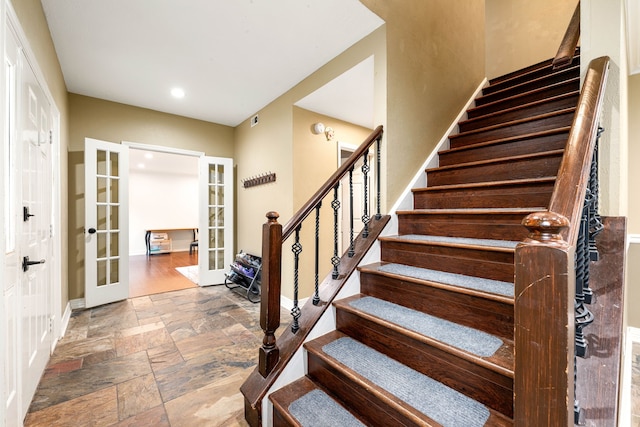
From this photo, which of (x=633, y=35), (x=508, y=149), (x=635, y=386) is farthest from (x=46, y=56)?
(x=635, y=386)

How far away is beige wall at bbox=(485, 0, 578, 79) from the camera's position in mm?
3840

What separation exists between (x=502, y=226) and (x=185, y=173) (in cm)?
869

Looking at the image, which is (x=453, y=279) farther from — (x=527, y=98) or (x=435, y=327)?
(x=527, y=98)

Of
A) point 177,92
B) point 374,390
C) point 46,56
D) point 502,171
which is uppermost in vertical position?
point 177,92

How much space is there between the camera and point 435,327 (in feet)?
4.73

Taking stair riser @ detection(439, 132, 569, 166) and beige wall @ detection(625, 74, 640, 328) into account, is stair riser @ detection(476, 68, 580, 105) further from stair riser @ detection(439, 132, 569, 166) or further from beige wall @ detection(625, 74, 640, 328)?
stair riser @ detection(439, 132, 569, 166)

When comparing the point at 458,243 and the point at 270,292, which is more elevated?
the point at 458,243

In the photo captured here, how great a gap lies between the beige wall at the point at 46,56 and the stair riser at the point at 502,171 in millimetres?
2993

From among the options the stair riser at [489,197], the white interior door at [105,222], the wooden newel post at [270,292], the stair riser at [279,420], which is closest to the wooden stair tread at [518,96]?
the stair riser at [489,197]

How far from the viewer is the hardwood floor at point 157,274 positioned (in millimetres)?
4254

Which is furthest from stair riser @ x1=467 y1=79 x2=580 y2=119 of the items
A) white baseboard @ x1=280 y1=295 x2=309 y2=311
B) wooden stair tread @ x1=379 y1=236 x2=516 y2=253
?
white baseboard @ x1=280 y1=295 x2=309 y2=311

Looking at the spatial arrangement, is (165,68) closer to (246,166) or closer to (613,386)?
(246,166)

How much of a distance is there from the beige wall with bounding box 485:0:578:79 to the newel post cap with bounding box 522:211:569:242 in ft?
15.3

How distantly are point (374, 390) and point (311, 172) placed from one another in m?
2.66
